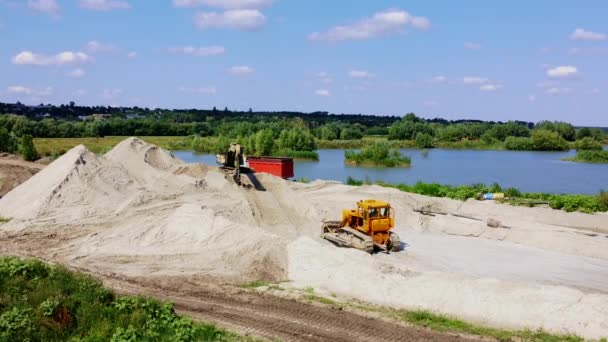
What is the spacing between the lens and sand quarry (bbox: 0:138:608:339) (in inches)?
541

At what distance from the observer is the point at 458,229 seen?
2436cm

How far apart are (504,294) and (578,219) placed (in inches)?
630

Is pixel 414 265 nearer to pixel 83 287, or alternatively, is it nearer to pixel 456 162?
pixel 83 287

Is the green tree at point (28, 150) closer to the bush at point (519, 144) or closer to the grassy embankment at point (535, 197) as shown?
the grassy embankment at point (535, 197)

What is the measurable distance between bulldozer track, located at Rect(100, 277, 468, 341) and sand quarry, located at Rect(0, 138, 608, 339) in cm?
149

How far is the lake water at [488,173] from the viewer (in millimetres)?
48875

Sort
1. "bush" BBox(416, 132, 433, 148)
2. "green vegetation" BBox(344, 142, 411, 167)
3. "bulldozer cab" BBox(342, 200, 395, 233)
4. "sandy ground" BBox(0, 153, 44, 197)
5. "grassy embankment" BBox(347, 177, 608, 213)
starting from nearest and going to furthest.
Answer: "bulldozer cab" BBox(342, 200, 395, 233), "grassy embankment" BBox(347, 177, 608, 213), "sandy ground" BBox(0, 153, 44, 197), "green vegetation" BBox(344, 142, 411, 167), "bush" BBox(416, 132, 433, 148)

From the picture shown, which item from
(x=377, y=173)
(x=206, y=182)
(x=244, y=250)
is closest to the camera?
(x=244, y=250)

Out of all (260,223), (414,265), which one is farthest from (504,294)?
(260,223)

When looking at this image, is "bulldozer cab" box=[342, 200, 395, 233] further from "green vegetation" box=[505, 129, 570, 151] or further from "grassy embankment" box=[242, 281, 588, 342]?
"green vegetation" box=[505, 129, 570, 151]

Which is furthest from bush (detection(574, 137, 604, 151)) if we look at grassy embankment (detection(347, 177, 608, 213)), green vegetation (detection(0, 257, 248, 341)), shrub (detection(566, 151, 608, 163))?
green vegetation (detection(0, 257, 248, 341))

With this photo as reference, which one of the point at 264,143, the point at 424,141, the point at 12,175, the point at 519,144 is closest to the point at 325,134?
the point at 424,141

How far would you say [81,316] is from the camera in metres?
11.3

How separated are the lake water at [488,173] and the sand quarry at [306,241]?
20.7 m
